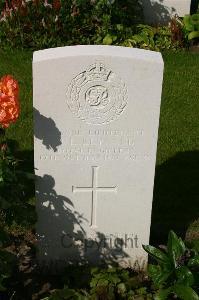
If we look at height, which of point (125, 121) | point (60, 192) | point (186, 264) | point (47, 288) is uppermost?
point (125, 121)

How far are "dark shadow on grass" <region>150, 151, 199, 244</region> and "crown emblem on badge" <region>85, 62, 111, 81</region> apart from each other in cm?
165

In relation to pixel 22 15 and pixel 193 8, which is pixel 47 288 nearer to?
pixel 22 15

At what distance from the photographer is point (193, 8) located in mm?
10250

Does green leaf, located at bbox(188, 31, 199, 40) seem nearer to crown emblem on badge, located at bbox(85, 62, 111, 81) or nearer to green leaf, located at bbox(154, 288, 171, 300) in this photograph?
crown emblem on badge, located at bbox(85, 62, 111, 81)

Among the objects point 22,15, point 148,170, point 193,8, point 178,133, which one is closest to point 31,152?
point 178,133

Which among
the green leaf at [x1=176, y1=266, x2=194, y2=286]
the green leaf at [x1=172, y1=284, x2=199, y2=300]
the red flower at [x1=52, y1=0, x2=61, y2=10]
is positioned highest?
the red flower at [x1=52, y1=0, x2=61, y2=10]

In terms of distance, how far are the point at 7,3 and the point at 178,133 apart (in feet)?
11.0

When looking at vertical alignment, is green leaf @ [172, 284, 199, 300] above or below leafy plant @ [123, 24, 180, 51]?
below

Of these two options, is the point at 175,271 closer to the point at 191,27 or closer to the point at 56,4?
the point at 56,4

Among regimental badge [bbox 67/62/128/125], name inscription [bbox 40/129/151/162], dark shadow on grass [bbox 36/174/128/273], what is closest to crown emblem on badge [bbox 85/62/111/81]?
regimental badge [bbox 67/62/128/125]

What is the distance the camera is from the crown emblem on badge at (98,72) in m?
4.11

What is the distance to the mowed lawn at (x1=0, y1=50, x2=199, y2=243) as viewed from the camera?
566cm

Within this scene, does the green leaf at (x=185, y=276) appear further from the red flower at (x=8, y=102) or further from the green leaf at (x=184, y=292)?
the red flower at (x=8, y=102)

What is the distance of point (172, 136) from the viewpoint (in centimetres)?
691
